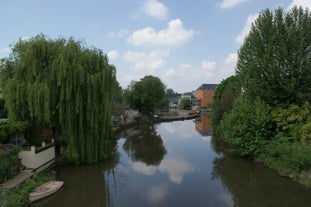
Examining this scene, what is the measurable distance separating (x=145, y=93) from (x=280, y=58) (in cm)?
2870

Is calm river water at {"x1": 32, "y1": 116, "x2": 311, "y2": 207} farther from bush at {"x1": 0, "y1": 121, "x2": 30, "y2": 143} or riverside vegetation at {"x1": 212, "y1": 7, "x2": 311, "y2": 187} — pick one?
bush at {"x1": 0, "y1": 121, "x2": 30, "y2": 143}

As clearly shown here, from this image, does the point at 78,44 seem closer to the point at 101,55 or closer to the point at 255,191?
the point at 101,55

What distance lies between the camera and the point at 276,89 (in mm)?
13500

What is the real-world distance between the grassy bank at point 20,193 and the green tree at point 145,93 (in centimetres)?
2995

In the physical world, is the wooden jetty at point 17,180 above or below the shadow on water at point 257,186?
above

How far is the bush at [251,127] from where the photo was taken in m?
13.8

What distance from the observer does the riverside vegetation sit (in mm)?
12570

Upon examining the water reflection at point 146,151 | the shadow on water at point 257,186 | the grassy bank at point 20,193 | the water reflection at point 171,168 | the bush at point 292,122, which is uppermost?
the bush at point 292,122

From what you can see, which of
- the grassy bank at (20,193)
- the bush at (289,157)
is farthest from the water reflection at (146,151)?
the bush at (289,157)

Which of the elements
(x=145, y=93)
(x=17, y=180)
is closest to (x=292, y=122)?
(x=17, y=180)

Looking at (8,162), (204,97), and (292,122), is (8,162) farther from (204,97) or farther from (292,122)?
(204,97)

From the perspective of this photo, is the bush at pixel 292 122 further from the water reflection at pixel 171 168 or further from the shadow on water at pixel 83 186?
the shadow on water at pixel 83 186

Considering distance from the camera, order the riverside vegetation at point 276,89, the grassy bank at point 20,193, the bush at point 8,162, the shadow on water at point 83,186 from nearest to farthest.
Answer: the grassy bank at point 20,193, the shadow on water at point 83,186, the bush at point 8,162, the riverside vegetation at point 276,89

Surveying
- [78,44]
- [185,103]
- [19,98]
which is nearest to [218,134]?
[78,44]
